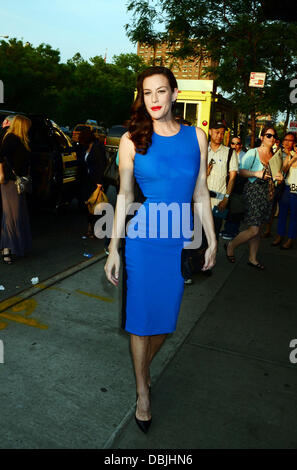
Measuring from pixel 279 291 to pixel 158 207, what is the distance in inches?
130

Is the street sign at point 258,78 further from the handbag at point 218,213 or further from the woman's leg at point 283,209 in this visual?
the handbag at point 218,213

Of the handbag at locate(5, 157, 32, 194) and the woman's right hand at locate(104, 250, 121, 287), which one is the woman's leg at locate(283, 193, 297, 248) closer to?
the handbag at locate(5, 157, 32, 194)

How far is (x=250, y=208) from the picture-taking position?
19.3 feet

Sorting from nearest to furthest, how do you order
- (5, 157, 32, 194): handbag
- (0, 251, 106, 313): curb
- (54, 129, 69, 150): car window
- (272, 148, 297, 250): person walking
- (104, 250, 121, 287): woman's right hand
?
(104, 250, 121, 287): woman's right hand, (0, 251, 106, 313): curb, (5, 157, 32, 194): handbag, (272, 148, 297, 250): person walking, (54, 129, 69, 150): car window

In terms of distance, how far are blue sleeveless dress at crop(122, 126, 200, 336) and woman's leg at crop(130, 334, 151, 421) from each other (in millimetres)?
74

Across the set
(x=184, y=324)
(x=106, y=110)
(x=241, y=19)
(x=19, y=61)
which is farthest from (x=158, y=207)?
(x=106, y=110)

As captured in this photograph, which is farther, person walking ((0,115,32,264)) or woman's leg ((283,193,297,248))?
woman's leg ((283,193,297,248))

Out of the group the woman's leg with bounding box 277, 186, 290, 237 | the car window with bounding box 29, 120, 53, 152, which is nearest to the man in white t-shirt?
the woman's leg with bounding box 277, 186, 290, 237

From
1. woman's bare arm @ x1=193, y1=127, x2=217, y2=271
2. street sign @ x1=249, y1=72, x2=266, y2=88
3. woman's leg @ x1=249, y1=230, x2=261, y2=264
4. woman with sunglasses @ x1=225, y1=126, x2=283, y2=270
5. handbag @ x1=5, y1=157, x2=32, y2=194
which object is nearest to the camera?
woman's bare arm @ x1=193, y1=127, x2=217, y2=271

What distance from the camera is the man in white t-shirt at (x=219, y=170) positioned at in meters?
5.53

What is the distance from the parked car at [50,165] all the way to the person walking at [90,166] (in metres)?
0.54

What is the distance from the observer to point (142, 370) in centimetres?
263

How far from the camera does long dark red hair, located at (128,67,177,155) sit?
2.37 metres

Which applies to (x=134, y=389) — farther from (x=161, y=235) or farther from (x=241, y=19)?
(x=241, y=19)
